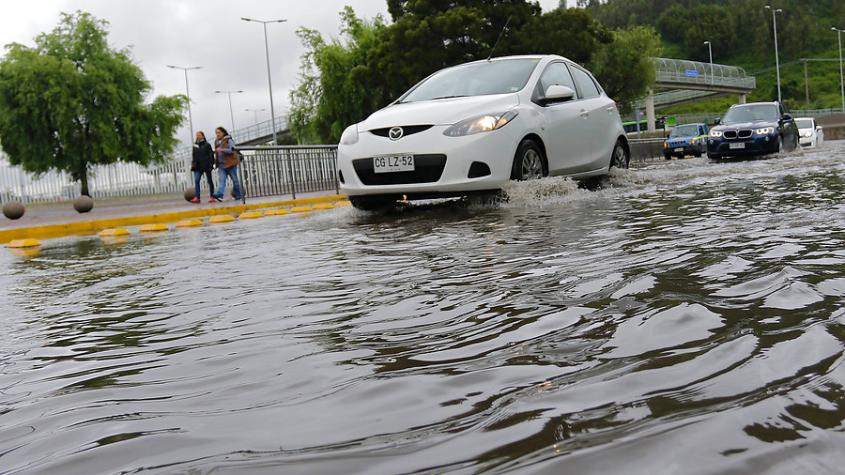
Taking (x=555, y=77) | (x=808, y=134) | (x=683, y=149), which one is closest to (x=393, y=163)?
(x=555, y=77)

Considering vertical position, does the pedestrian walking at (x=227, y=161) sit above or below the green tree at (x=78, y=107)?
below

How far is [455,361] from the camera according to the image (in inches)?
79.0

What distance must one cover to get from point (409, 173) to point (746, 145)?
41.2ft

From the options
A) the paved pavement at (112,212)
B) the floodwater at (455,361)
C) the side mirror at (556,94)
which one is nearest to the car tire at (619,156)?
the side mirror at (556,94)

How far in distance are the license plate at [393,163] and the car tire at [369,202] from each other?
54cm

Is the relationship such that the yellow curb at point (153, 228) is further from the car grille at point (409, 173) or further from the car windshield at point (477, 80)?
the car windshield at point (477, 80)

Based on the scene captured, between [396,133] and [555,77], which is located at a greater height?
[555,77]

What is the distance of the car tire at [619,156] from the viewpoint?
9.48 meters

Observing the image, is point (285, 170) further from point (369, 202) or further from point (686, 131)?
point (686, 131)

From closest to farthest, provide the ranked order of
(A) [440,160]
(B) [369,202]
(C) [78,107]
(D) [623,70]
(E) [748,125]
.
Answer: (A) [440,160] < (B) [369,202] < (E) [748,125] < (C) [78,107] < (D) [623,70]

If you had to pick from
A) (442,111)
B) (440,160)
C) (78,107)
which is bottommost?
(440,160)

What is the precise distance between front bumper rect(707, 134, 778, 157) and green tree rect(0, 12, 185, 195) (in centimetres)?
2287

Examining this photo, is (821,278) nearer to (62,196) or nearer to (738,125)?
(738,125)

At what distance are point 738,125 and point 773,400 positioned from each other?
58.0 feet
